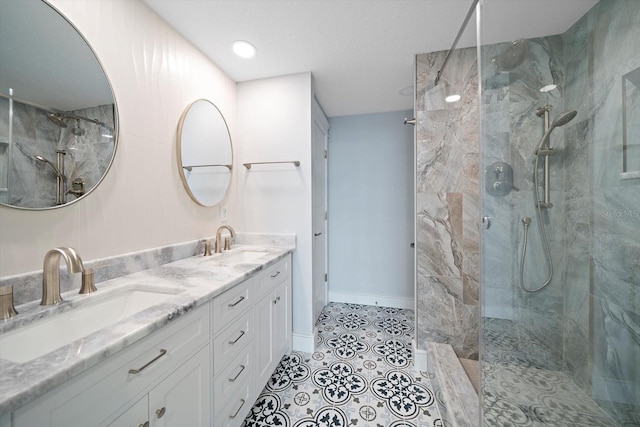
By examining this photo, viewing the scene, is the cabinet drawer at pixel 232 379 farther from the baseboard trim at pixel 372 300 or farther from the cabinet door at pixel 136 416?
the baseboard trim at pixel 372 300

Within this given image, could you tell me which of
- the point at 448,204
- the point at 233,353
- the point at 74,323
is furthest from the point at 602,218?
the point at 74,323

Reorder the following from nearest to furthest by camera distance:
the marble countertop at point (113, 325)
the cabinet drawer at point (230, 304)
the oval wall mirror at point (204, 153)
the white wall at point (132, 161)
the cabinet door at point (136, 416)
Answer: the marble countertop at point (113, 325) < the cabinet door at point (136, 416) < the white wall at point (132, 161) < the cabinet drawer at point (230, 304) < the oval wall mirror at point (204, 153)

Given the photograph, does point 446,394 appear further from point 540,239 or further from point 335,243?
point 335,243

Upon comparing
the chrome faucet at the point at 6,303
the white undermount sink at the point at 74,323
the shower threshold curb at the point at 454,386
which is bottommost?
the shower threshold curb at the point at 454,386

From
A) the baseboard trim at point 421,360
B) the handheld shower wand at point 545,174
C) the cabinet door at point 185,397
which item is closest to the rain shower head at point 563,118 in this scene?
the handheld shower wand at point 545,174

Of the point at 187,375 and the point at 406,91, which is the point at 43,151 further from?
the point at 406,91

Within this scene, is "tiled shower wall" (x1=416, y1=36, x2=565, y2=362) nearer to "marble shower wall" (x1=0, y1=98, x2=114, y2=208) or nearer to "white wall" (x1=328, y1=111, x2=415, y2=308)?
"white wall" (x1=328, y1=111, x2=415, y2=308)

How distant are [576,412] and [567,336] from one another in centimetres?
33

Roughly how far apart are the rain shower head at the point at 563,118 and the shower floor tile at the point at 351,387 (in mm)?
1741

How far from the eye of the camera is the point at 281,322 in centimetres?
170

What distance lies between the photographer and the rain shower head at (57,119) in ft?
3.06

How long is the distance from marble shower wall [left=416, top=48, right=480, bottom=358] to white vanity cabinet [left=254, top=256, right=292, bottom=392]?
102 centimetres

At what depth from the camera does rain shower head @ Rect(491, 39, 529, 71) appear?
1.33m

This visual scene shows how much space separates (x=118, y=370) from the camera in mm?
629
